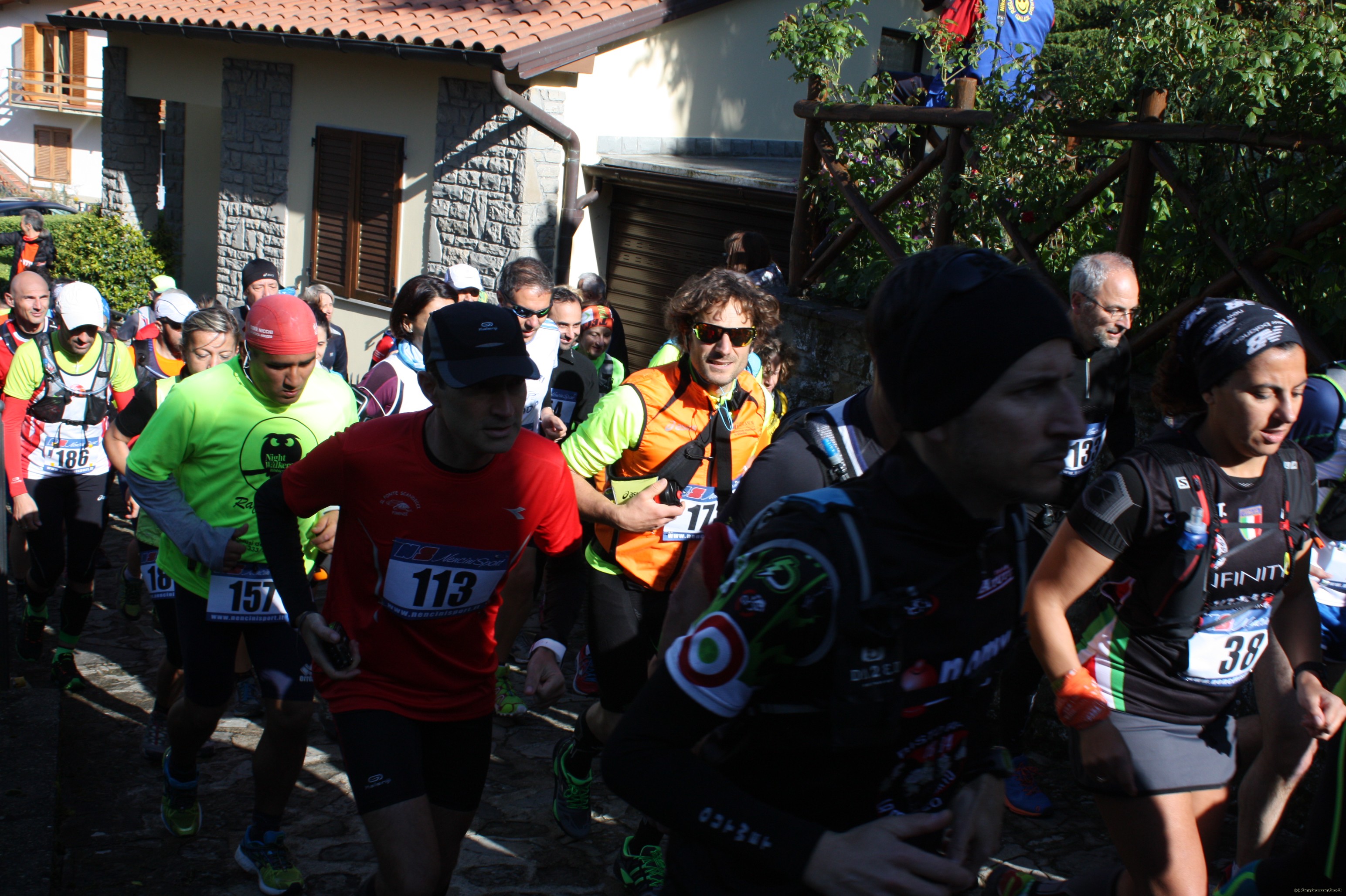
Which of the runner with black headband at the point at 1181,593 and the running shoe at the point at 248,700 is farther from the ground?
the runner with black headband at the point at 1181,593

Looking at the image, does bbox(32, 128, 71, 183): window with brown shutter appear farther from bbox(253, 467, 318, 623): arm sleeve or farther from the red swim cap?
bbox(253, 467, 318, 623): arm sleeve

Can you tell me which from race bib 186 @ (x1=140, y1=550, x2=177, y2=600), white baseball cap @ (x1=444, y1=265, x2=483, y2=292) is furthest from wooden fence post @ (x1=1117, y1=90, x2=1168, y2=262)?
race bib 186 @ (x1=140, y1=550, x2=177, y2=600)

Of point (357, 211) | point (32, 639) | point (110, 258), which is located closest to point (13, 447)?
point (32, 639)

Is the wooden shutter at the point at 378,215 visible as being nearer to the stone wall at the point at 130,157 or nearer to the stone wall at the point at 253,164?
the stone wall at the point at 253,164

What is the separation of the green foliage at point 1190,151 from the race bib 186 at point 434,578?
11.5 ft

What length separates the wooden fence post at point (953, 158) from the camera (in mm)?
6855

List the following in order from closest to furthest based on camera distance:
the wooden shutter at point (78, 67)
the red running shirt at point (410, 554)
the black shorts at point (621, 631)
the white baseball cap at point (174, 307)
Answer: the red running shirt at point (410, 554) → the black shorts at point (621, 631) → the white baseball cap at point (174, 307) → the wooden shutter at point (78, 67)

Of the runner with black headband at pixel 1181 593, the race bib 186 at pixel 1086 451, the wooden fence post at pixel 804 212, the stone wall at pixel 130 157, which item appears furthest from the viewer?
the stone wall at pixel 130 157

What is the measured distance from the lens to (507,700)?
5.56m

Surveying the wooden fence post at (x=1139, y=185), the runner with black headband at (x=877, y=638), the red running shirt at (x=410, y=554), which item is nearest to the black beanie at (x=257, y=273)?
the red running shirt at (x=410, y=554)

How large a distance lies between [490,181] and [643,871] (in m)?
9.54

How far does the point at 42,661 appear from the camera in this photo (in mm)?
6148

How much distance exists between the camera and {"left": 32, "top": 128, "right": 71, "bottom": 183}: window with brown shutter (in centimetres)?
4122

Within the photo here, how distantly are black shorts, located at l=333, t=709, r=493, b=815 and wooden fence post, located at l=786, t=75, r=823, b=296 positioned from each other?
18.3 feet
